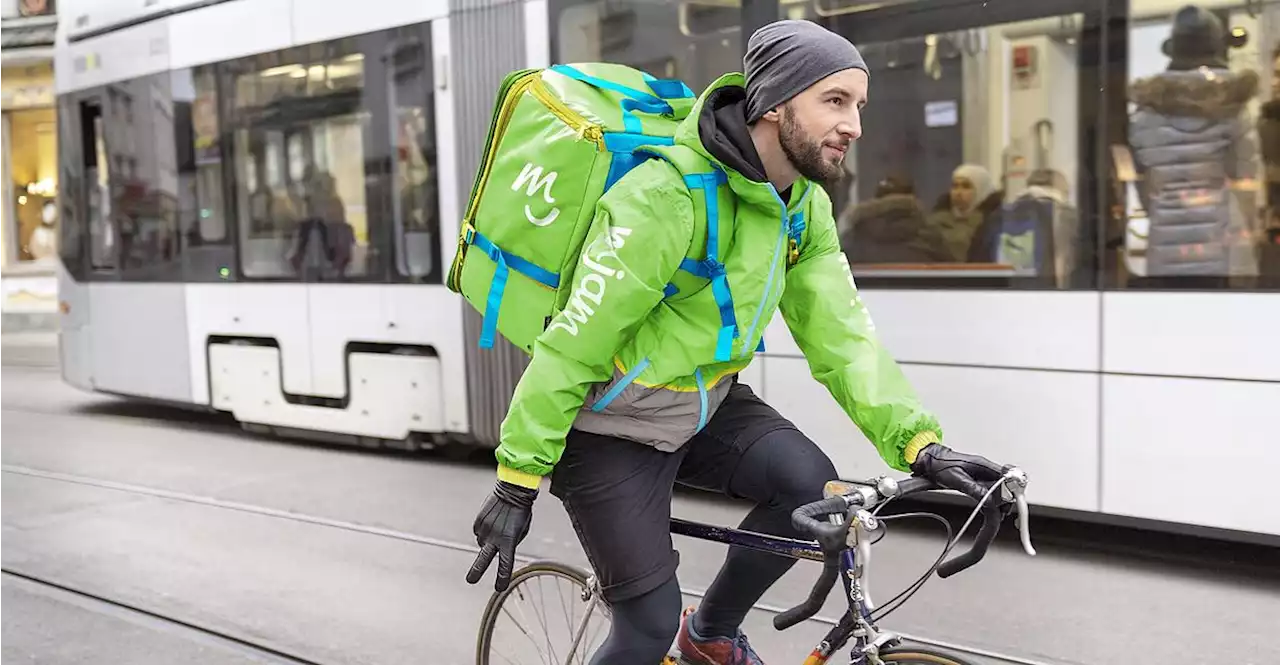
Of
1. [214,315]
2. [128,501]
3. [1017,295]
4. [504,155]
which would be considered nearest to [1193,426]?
[1017,295]

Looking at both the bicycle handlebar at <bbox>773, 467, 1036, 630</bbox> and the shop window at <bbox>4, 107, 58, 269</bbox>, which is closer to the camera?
the bicycle handlebar at <bbox>773, 467, 1036, 630</bbox>

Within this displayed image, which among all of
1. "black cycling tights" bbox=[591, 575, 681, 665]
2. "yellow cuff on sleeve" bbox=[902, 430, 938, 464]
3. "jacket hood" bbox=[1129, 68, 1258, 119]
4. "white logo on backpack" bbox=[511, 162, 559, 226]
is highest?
"jacket hood" bbox=[1129, 68, 1258, 119]

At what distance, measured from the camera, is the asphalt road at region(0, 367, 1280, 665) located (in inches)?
168

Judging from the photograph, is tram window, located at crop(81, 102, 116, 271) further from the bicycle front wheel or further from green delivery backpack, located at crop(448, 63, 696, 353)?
green delivery backpack, located at crop(448, 63, 696, 353)

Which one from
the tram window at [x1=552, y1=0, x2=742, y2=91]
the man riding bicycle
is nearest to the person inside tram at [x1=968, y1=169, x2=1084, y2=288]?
the tram window at [x1=552, y1=0, x2=742, y2=91]

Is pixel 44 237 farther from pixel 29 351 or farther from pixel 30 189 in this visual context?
pixel 29 351

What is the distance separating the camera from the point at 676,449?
2613mm

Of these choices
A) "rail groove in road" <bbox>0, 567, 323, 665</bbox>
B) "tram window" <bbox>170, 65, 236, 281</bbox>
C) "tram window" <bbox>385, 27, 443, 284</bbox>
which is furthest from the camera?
"tram window" <bbox>170, 65, 236, 281</bbox>

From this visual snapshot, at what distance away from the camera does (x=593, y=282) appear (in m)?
2.37

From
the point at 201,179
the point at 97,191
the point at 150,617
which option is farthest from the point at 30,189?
the point at 150,617

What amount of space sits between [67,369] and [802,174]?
984cm

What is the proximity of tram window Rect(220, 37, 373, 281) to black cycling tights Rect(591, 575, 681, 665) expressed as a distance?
18.1 feet

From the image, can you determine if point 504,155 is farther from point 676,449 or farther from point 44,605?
point 44,605

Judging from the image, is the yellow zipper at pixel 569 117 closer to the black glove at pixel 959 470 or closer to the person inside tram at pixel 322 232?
the black glove at pixel 959 470
